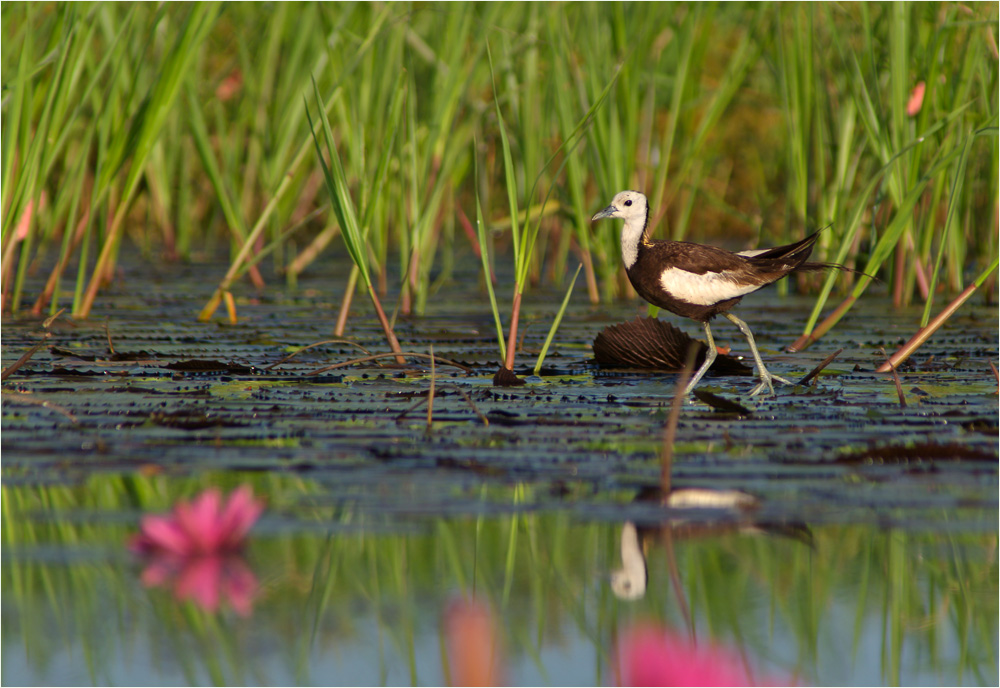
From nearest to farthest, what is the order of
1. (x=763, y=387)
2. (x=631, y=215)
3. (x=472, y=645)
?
(x=472, y=645), (x=763, y=387), (x=631, y=215)

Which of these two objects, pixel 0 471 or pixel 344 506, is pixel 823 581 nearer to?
pixel 344 506

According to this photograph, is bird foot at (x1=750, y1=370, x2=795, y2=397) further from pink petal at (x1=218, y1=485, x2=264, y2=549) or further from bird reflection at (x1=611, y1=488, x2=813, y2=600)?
pink petal at (x1=218, y1=485, x2=264, y2=549)

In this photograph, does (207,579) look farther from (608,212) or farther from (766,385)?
(608,212)

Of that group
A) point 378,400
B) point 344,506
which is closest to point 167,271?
point 378,400

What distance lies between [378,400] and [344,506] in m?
1.23

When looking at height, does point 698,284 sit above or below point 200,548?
above

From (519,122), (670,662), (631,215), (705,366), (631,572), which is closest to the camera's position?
(670,662)

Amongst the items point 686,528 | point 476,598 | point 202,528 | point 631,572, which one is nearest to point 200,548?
point 202,528

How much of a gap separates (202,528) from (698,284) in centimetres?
268

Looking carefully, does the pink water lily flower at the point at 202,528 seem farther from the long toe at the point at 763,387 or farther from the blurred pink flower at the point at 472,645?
the long toe at the point at 763,387

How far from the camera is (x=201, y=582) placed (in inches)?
87.4

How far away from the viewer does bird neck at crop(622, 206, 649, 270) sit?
4855 mm

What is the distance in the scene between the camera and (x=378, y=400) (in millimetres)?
3893

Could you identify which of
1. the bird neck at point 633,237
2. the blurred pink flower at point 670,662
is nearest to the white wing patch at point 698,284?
the bird neck at point 633,237
